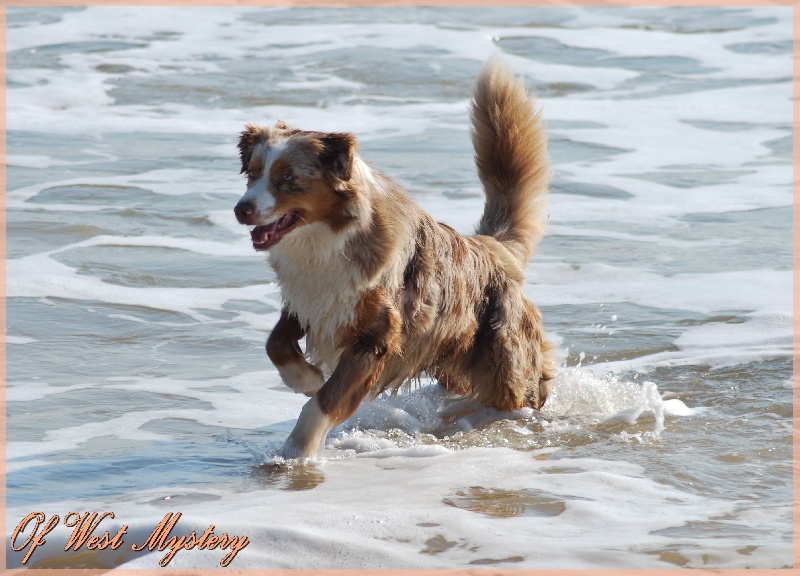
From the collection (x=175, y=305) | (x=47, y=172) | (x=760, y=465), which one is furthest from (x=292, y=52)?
(x=760, y=465)

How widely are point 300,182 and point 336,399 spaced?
2.92 ft

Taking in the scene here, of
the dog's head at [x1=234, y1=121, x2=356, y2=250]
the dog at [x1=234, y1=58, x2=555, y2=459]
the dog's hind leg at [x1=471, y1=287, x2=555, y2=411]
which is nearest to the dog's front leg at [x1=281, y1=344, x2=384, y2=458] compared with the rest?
the dog at [x1=234, y1=58, x2=555, y2=459]

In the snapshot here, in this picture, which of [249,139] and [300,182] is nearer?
[300,182]

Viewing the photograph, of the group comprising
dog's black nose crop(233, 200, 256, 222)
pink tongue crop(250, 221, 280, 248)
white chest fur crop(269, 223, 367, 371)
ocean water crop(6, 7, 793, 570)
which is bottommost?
ocean water crop(6, 7, 793, 570)

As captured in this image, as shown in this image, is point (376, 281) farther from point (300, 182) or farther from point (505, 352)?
point (505, 352)

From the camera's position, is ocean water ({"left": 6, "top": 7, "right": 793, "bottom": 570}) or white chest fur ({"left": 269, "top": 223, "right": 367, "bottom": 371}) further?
white chest fur ({"left": 269, "top": 223, "right": 367, "bottom": 371})

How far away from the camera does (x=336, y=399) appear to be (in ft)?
15.4

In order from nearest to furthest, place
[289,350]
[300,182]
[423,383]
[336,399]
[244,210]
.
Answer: [244,210], [300,182], [336,399], [289,350], [423,383]

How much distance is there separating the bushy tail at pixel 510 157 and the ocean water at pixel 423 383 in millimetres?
817

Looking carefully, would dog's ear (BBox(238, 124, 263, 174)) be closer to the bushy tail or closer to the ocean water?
the ocean water

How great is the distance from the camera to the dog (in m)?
4.59

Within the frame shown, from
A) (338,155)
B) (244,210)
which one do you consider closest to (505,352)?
(338,155)

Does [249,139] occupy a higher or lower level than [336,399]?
higher

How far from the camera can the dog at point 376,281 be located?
4590 millimetres
